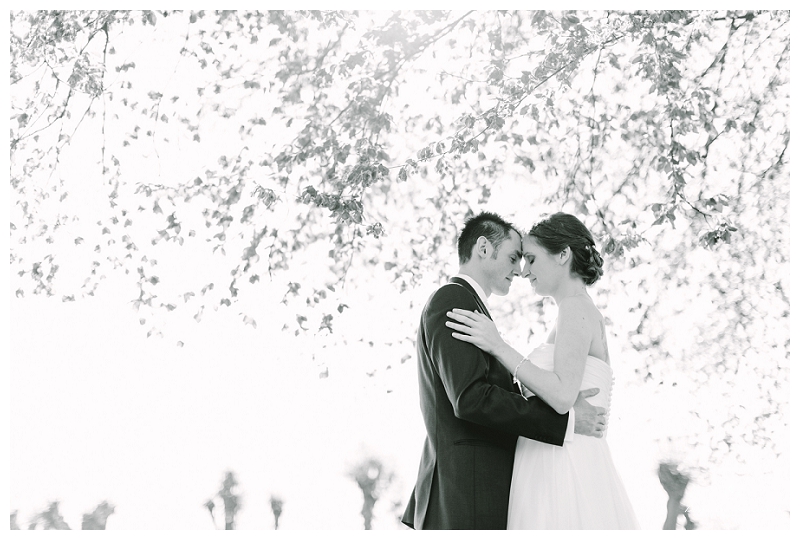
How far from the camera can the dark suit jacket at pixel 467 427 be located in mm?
2643

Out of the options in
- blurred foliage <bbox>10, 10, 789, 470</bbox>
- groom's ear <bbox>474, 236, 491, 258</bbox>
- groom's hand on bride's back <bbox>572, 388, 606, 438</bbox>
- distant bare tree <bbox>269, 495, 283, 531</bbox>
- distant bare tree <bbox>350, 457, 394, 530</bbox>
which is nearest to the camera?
groom's hand on bride's back <bbox>572, 388, 606, 438</bbox>

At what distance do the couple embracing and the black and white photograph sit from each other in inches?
71.7

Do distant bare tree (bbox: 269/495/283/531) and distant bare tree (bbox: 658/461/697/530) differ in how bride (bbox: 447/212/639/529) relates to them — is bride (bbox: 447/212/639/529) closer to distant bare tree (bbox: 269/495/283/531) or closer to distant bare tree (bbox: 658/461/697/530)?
distant bare tree (bbox: 658/461/697/530)

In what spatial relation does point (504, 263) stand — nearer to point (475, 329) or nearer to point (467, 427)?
point (475, 329)

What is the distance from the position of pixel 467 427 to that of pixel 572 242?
3.05 ft

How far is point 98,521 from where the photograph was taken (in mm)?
9328

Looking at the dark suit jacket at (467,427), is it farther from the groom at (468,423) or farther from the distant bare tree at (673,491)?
the distant bare tree at (673,491)

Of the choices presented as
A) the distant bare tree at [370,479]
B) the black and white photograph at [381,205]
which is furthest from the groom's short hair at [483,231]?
the distant bare tree at [370,479]

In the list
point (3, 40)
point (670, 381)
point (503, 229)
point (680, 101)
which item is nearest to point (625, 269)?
point (670, 381)

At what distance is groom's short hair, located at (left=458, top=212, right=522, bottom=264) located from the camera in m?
3.11

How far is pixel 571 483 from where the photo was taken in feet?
9.50

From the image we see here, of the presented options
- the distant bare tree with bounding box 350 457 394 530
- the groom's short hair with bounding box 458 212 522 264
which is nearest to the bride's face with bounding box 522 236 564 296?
the groom's short hair with bounding box 458 212 522 264

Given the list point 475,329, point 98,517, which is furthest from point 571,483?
point 98,517

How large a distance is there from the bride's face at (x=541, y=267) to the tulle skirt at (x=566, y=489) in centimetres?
64
